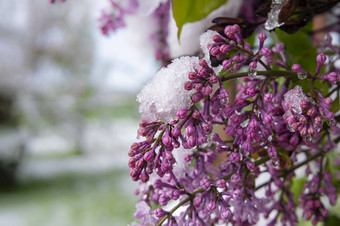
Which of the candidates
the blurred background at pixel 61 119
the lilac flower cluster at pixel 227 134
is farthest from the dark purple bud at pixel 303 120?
the blurred background at pixel 61 119

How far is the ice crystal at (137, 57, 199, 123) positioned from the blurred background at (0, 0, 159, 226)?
1402 mm

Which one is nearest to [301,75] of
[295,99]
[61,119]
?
[295,99]

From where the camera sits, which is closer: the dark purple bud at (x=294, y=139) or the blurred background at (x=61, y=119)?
the dark purple bud at (x=294, y=139)

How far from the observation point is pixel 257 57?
5.1 inches

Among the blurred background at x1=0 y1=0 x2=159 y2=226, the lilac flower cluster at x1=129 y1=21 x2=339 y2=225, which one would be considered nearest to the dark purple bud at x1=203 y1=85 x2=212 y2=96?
the lilac flower cluster at x1=129 y1=21 x2=339 y2=225

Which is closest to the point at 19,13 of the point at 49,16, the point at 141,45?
the point at 49,16

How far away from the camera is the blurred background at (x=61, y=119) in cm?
170

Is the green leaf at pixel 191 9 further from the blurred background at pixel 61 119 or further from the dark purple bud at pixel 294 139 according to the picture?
the blurred background at pixel 61 119

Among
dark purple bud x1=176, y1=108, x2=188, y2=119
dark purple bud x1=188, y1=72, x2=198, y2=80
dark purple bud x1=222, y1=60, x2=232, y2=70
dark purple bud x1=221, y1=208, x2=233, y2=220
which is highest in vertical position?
dark purple bud x1=222, y1=60, x2=232, y2=70

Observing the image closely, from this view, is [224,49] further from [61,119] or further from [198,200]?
[61,119]

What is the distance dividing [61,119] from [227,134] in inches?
84.4

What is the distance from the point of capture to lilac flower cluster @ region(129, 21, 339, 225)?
4.6 inches

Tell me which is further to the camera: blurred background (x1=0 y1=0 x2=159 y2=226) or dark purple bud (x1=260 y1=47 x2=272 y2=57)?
blurred background (x1=0 y1=0 x2=159 y2=226)

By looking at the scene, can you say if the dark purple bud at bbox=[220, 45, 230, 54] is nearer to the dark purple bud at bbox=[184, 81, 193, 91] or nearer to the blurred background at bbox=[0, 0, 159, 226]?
the dark purple bud at bbox=[184, 81, 193, 91]
